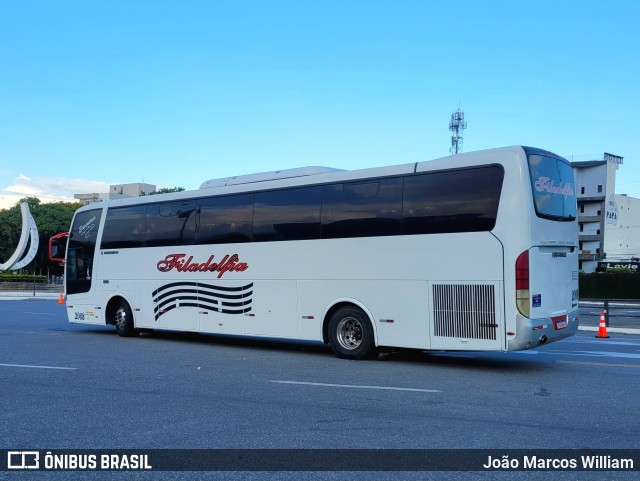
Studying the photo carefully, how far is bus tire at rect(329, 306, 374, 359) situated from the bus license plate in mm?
3332

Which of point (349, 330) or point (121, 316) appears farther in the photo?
point (121, 316)

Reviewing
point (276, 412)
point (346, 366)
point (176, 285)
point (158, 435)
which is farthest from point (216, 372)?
point (176, 285)

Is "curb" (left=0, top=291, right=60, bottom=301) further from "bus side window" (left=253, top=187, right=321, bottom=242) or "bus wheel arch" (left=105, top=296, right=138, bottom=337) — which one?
"bus side window" (left=253, top=187, right=321, bottom=242)

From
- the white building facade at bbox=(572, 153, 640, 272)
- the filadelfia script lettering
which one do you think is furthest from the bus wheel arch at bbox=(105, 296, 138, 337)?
the white building facade at bbox=(572, 153, 640, 272)

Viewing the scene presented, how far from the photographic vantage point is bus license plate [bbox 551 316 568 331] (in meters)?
11.4

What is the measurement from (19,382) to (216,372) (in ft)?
10.1

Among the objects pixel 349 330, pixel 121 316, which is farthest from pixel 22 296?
pixel 349 330

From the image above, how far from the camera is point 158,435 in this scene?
6805 millimetres

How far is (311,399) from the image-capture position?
28.7ft

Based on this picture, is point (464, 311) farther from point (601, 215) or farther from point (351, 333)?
point (601, 215)

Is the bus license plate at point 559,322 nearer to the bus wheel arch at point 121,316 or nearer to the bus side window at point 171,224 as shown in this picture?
the bus side window at point 171,224

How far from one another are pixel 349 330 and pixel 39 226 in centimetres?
7784

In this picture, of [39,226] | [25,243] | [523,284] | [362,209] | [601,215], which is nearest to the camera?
[523,284]

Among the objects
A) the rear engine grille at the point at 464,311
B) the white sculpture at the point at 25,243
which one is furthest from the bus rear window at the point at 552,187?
the white sculpture at the point at 25,243
